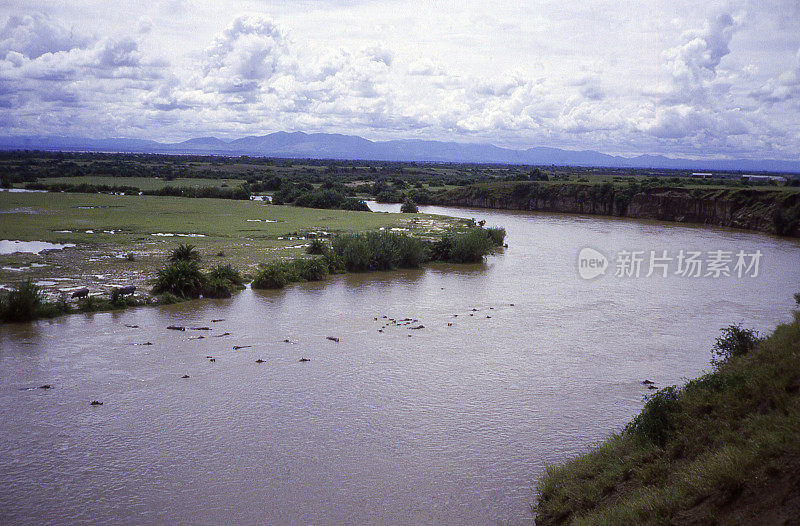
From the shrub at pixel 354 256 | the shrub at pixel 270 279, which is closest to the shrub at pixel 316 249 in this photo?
the shrub at pixel 354 256

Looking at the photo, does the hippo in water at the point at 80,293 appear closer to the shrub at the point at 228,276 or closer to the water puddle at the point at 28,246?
the shrub at the point at 228,276

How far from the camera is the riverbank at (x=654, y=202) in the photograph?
45.9 metres

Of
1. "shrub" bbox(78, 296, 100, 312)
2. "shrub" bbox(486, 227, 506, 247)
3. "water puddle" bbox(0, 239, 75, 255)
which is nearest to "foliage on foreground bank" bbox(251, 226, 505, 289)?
"shrub" bbox(486, 227, 506, 247)

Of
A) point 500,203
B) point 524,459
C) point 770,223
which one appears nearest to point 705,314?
point 524,459

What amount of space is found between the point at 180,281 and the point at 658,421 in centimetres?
1665

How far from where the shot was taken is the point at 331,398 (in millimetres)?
12703

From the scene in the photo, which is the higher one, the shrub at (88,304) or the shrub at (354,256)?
the shrub at (354,256)

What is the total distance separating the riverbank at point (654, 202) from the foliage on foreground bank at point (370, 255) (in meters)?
26.5

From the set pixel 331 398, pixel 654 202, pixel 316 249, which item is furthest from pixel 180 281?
pixel 654 202

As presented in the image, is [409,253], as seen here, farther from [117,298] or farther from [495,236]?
[117,298]

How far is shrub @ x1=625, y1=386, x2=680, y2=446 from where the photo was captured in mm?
8344

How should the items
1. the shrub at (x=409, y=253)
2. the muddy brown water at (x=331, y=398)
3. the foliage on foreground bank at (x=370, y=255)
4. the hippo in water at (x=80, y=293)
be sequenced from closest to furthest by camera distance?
1. the muddy brown water at (x=331, y=398)
2. the hippo in water at (x=80, y=293)
3. the foliage on foreground bank at (x=370, y=255)
4. the shrub at (x=409, y=253)

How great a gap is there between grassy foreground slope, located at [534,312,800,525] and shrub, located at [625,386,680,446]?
0.05 feet

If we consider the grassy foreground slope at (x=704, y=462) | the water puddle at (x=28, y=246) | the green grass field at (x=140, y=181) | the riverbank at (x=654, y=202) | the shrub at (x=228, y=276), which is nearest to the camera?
the grassy foreground slope at (x=704, y=462)
